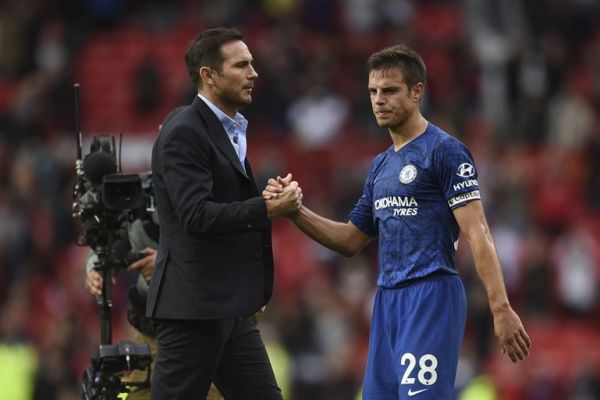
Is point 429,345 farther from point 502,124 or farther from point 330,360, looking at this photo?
point 502,124

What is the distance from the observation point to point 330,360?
15.2m

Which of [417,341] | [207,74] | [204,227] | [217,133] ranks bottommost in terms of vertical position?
[417,341]

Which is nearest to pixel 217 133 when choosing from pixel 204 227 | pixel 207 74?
pixel 207 74

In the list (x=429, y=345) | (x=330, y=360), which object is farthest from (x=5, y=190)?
(x=429, y=345)

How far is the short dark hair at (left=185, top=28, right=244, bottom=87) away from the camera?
769 cm

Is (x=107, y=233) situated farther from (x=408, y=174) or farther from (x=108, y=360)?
(x=408, y=174)

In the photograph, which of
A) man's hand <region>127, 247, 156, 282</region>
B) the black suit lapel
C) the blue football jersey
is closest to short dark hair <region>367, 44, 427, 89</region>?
the blue football jersey

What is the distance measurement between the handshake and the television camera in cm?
90

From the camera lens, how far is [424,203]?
7594 millimetres

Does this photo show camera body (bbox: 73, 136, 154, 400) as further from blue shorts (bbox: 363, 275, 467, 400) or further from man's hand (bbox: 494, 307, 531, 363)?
man's hand (bbox: 494, 307, 531, 363)

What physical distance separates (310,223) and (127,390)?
1.34m

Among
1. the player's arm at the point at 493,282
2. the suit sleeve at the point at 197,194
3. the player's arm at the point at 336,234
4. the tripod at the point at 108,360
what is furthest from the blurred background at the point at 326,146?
the suit sleeve at the point at 197,194

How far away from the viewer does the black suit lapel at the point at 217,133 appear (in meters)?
7.61

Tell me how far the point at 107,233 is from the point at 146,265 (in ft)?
0.93
